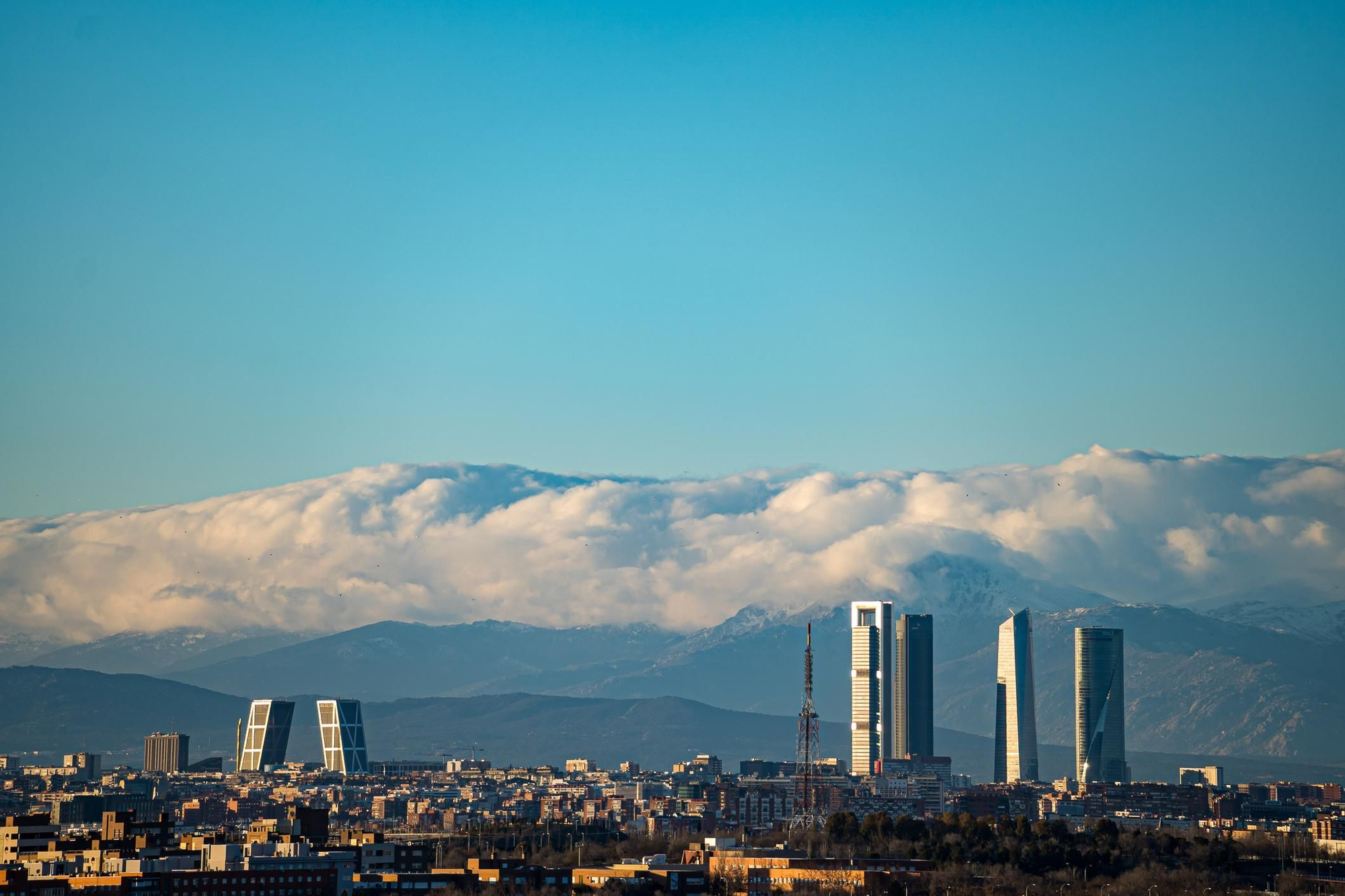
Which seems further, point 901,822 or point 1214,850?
point 901,822

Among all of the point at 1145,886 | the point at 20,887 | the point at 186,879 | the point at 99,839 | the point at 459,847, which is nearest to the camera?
the point at 20,887

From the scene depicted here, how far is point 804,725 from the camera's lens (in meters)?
166

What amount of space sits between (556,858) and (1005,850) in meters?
25.5

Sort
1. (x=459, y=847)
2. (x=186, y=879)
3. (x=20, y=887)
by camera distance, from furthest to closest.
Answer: (x=459, y=847), (x=186, y=879), (x=20, y=887)

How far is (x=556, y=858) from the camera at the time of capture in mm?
130625

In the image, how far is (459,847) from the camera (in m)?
137

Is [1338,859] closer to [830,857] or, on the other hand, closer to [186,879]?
[830,857]

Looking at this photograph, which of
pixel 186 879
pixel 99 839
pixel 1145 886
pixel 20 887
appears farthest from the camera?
pixel 99 839

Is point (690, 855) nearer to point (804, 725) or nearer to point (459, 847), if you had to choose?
point (459, 847)

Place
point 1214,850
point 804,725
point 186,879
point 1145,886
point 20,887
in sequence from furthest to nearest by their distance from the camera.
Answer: point 804,725 < point 1214,850 < point 1145,886 < point 186,879 < point 20,887

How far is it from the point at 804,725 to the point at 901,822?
23328 millimetres

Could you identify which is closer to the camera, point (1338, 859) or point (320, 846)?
point (320, 846)

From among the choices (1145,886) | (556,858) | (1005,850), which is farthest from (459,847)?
(1145,886)

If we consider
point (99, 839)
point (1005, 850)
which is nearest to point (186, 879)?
point (99, 839)
